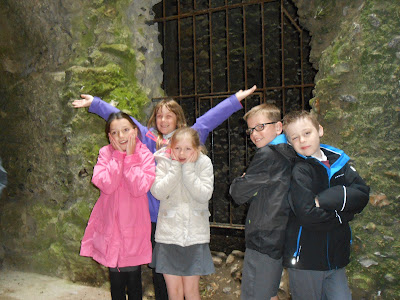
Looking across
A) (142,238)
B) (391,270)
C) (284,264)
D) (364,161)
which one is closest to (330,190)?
(284,264)

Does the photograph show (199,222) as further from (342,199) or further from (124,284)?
(342,199)

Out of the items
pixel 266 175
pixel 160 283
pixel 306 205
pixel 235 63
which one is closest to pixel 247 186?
pixel 266 175

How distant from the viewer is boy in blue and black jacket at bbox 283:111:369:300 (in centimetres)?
158

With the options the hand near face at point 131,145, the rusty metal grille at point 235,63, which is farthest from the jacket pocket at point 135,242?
the rusty metal grille at point 235,63

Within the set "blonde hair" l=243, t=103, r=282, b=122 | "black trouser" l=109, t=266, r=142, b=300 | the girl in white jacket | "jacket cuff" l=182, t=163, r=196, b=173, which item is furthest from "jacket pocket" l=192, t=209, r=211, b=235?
"blonde hair" l=243, t=103, r=282, b=122

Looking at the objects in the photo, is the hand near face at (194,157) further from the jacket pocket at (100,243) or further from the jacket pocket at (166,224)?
the jacket pocket at (100,243)

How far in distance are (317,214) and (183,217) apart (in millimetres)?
718

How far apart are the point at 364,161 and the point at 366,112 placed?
0.93ft

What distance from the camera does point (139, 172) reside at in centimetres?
197

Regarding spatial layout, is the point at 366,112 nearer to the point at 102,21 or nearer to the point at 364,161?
the point at 364,161

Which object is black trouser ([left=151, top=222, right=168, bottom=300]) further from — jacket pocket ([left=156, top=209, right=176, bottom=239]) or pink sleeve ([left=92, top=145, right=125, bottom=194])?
pink sleeve ([left=92, top=145, right=125, bottom=194])

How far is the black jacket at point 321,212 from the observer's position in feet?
5.16

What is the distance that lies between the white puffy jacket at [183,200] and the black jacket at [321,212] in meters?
0.48

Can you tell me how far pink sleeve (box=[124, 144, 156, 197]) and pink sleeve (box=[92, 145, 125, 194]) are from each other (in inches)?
2.1
